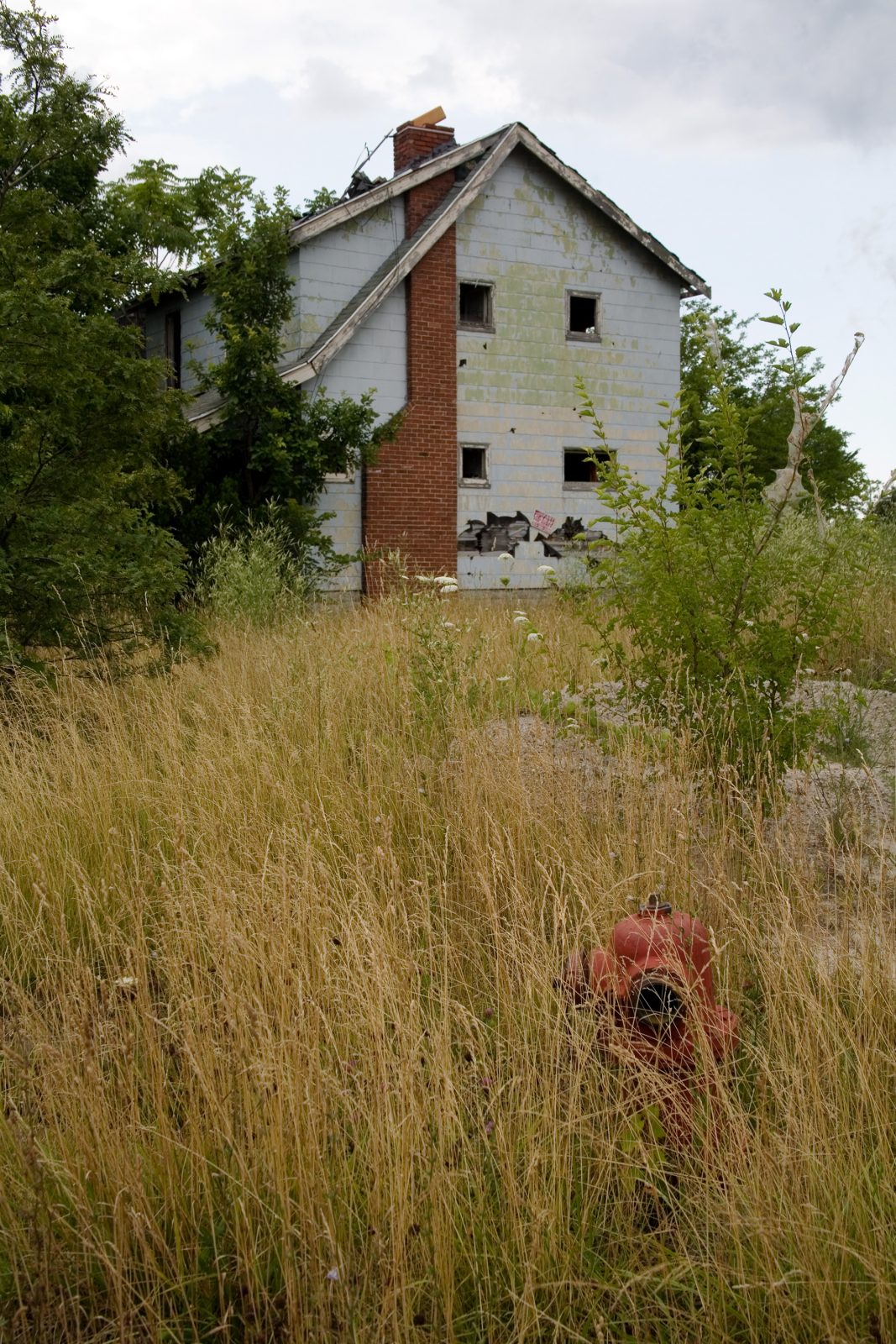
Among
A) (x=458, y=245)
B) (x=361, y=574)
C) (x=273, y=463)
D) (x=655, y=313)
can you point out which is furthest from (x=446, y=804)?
(x=655, y=313)

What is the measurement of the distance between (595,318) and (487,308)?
230 centimetres

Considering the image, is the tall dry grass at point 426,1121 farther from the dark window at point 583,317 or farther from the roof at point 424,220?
the dark window at point 583,317

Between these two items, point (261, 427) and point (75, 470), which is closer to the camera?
point (75, 470)

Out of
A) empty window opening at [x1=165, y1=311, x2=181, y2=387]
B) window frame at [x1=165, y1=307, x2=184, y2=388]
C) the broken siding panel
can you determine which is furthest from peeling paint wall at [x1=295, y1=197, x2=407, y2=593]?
empty window opening at [x1=165, y1=311, x2=181, y2=387]

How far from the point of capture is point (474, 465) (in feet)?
68.8

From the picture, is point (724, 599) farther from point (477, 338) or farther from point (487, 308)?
point (487, 308)

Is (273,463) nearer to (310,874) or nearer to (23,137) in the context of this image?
(23,137)

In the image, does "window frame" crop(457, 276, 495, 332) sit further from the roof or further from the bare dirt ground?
the bare dirt ground

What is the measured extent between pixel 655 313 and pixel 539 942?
20802 mm

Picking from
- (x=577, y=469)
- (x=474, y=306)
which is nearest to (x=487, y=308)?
(x=474, y=306)

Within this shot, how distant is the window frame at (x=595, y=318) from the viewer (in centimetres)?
2152

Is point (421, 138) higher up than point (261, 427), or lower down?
higher up

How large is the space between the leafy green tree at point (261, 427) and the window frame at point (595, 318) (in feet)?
15.8

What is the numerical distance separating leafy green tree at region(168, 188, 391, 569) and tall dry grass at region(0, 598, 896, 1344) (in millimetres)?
13486
